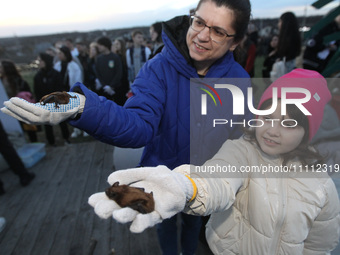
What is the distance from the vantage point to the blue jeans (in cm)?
162

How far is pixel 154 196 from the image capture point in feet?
2.24

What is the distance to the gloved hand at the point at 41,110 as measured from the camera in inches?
29.7

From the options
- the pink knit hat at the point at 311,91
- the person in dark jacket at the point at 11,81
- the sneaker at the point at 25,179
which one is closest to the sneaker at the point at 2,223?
the sneaker at the point at 25,179

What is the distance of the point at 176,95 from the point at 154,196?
64cm

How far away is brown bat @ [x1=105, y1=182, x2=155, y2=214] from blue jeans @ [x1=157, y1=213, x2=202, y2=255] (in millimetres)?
1013

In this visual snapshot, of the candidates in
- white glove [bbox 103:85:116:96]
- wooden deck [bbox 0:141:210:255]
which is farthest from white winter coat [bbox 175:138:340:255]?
white glove [bbox 103:85:116:96]

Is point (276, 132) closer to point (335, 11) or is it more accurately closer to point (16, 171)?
point (335, 11)

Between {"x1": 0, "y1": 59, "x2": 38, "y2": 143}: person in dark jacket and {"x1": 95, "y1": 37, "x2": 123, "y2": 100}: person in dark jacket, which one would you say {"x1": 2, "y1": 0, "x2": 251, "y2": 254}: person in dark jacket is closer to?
{"x1": 0, "y1": 59, "x2": 38, "y2": 143}: person in dark jacket

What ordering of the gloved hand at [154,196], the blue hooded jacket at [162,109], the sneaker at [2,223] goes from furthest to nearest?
the sneaker at [2,223]
the blue hooded jacket at [162,109]
the gloved hand at [154,196]

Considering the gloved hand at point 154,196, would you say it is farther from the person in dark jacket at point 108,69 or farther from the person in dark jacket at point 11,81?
the person in dark jacket at point 108,69

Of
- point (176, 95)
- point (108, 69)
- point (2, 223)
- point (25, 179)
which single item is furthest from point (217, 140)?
point (108, 69)

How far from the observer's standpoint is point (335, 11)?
2213 mm

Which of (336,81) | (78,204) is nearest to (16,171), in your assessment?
(78,204)

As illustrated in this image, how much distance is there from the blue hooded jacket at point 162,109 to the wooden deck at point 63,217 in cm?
116
